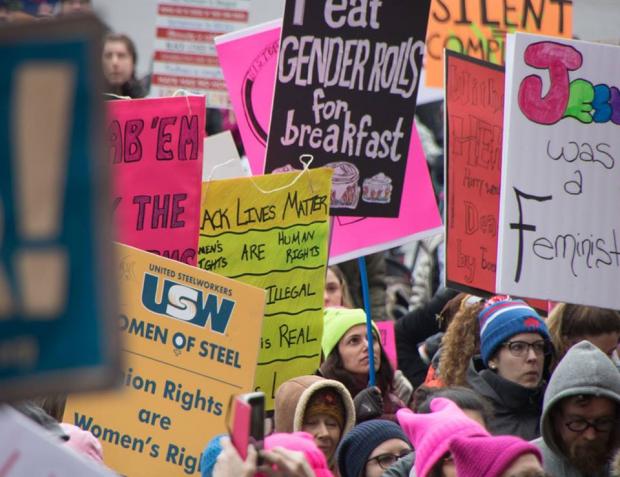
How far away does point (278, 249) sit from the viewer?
6.21m

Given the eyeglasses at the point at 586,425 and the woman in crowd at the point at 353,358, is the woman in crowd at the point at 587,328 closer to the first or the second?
the woman in crowd at the point at 353,358

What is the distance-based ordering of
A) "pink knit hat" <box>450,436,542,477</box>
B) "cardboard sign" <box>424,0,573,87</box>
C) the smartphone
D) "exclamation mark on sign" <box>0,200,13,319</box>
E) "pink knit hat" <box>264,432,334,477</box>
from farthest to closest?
"cardboard sign" <box>424,0,573,87</box>
"pink knit hat" <box>450,436,542,477</box>
"pink knit hat" <box>264,432,334,477</box>
the smartphone
"exclamation mark on sign" <box>0,200,13,319</box>

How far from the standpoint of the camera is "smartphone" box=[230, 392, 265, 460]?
128 inches

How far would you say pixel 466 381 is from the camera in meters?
6.11

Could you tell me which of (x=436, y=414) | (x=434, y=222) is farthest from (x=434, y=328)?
(x=436, y=414)

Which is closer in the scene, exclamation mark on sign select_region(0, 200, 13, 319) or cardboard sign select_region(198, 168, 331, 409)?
exclamation mark on sign select_region(0, 200, 13, 319)

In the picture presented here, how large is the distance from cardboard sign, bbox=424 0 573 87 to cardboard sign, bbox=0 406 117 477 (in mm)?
6928

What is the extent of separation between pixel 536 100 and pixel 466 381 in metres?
1.20

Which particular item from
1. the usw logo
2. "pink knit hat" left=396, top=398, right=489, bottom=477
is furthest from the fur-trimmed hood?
"pink knit hat" left=396, top=398, right=489, bottom=477

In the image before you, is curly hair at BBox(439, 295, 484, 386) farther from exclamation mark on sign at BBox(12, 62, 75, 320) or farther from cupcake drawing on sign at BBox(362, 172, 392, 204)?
exclamation mark on sign at BBox(12, 62, 75, 320)

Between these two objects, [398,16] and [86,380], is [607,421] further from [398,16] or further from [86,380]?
[86,380]

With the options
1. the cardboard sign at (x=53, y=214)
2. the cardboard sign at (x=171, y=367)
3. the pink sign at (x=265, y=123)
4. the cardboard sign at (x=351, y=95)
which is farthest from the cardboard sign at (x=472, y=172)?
the cardboard sign at (x=53, y=214)

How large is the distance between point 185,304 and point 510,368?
145 cm

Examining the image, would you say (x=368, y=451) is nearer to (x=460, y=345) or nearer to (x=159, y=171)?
(x=460, y=345)
